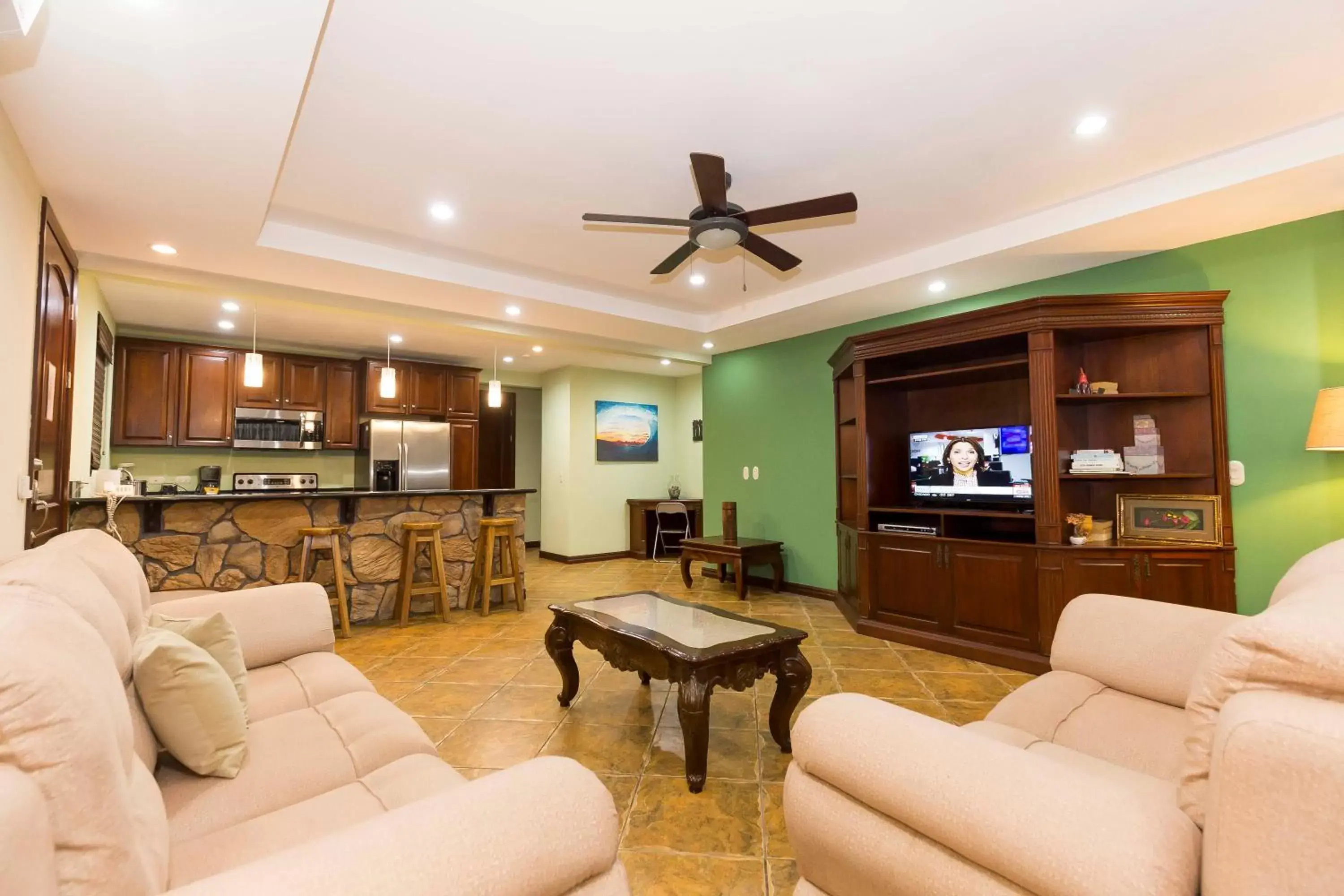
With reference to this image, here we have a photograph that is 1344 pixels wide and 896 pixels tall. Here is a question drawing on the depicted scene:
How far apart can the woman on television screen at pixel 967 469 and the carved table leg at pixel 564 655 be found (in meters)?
2.87

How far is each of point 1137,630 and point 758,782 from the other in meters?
1.39

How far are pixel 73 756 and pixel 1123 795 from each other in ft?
4.80

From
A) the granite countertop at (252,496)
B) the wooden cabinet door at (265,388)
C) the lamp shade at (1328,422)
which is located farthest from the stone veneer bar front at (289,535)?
the lamp shade at (1328,422)

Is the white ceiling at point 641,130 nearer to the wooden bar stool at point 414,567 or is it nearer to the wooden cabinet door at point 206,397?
the wooden cabinet door at point 206,397

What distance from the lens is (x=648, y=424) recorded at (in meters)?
8.38

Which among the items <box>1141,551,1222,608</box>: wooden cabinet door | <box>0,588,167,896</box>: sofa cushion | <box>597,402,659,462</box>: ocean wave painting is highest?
<box>597,402,659,462</box>: ocean wave painting

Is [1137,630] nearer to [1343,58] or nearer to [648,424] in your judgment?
[1343,58]

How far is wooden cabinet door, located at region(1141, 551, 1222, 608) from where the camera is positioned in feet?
10.9

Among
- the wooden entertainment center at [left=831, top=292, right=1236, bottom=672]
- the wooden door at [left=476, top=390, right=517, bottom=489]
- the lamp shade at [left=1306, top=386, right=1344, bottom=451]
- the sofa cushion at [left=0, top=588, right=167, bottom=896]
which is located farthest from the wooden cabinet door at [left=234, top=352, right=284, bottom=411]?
the lamp shade at [left=1306, top=386, right=1344, bottom=451]

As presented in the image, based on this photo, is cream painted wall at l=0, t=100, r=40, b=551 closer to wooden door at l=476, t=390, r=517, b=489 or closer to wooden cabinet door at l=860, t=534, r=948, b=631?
wooden cabinet door at l=860, t=534, r=948, b=631

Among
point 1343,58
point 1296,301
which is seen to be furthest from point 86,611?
point 1296,301

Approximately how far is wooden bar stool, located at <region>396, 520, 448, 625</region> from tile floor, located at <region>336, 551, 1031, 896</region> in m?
0.17

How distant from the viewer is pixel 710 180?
254 centimetres

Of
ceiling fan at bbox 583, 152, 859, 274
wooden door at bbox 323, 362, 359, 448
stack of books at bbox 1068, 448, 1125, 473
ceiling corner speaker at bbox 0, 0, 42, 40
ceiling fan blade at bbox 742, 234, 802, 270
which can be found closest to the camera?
ceiling corner speaker at bbox 0, 0, 42, 40
